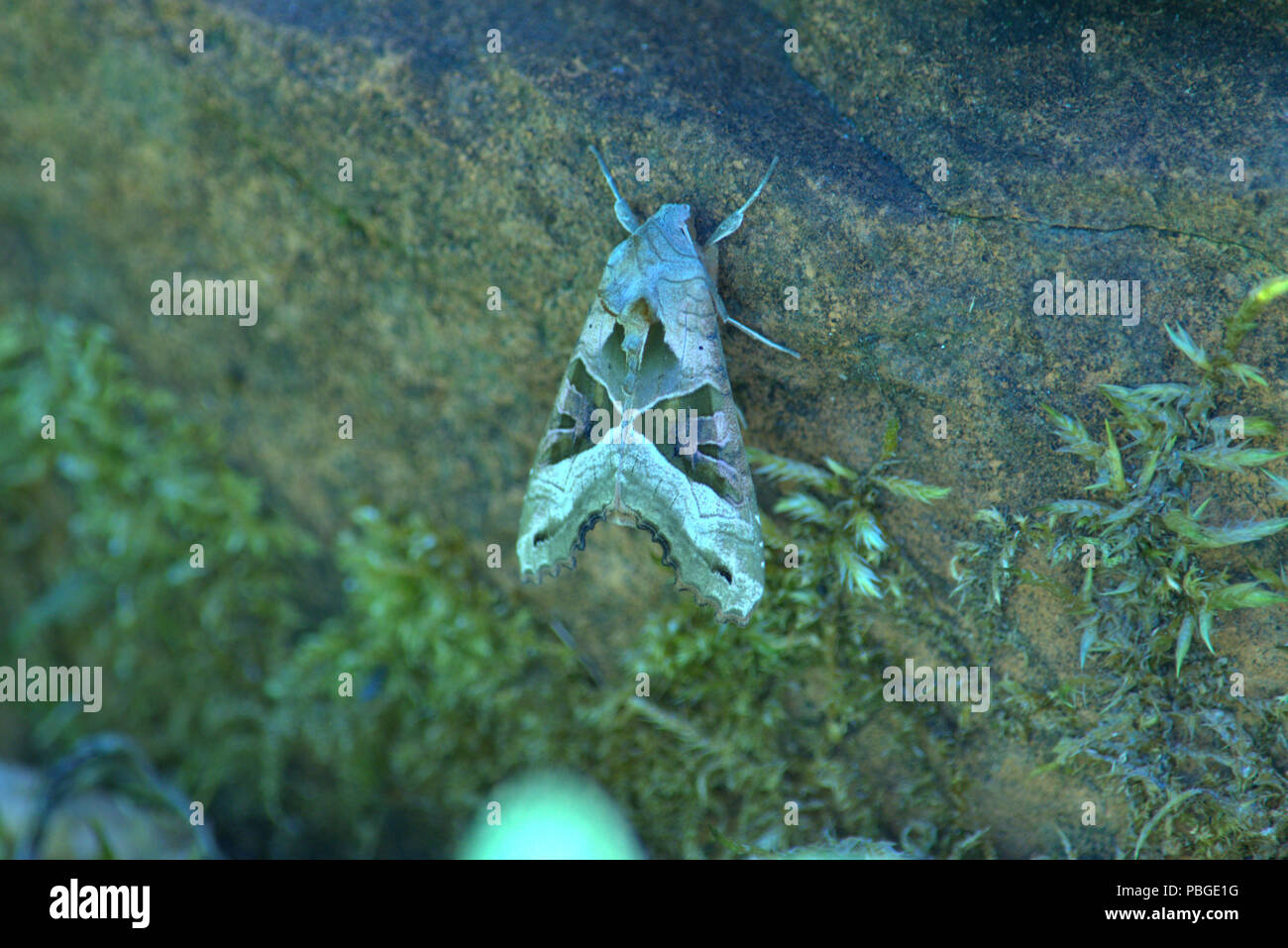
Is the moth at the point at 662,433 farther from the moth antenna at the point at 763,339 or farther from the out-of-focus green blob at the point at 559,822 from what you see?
the out-of-focus green blob at the point at 559,822

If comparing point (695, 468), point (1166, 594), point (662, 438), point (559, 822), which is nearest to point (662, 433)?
point (662, 438)

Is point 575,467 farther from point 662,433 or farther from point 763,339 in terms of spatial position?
point 763,339

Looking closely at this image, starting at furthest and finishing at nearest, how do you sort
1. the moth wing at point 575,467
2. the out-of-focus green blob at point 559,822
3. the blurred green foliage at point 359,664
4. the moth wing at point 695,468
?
the out-of-focus green blob at point 559,822
the blurred green foliage at point 359,664
the moth wing at point 575,467
the moth wing at point 695,468

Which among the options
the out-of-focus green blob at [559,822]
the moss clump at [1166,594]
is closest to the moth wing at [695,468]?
the moss clump at [1166,594]

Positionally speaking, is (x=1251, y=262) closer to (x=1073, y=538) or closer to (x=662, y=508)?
(x=1073, y=538)

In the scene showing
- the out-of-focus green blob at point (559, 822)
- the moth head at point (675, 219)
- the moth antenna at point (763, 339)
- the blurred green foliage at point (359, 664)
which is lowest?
the out-of-focus green blob at point (559, 822)

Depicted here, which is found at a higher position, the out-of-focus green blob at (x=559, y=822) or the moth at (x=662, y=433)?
the moth at (x=662, y=433)

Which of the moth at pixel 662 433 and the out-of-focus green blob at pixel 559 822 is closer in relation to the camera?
the moth at pixel 662 433

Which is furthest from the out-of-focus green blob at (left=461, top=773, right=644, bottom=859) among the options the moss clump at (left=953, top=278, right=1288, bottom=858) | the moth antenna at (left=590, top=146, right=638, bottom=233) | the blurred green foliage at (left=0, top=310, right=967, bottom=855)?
the moth antenna at (left=590, top=146, right=638, bottom=233)
